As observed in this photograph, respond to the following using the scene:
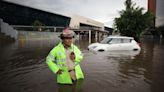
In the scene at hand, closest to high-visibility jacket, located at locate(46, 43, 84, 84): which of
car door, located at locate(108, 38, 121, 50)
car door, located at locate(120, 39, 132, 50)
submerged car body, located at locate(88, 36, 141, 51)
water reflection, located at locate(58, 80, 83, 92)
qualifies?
water reflection, located at locate(58, 80, 83, 92)

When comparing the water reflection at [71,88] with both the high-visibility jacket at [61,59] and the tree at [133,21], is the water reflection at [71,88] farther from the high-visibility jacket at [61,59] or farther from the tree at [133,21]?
the tree at [133,21]

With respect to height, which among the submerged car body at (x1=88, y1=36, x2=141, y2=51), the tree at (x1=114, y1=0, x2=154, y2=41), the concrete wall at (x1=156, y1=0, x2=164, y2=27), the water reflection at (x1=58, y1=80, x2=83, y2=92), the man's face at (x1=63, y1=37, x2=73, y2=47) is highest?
the concrete wall at (x1=156, y1=0, x2=164, y2=27)

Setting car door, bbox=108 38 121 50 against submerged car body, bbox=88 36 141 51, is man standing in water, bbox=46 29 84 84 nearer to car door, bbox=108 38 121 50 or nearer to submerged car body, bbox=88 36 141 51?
submerged car body, bbox=88 36 141 51

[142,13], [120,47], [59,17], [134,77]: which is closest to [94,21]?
[59,17]

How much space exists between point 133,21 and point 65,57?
37.1m

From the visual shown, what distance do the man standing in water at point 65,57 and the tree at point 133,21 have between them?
36.1 meters

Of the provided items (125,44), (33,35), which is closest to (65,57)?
(125,44)

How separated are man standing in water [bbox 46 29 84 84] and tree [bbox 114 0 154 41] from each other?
36121 mm

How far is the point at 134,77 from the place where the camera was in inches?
307

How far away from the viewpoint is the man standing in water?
186 inches

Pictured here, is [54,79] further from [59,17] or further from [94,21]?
[94,21]

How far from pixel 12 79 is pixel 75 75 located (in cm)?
330

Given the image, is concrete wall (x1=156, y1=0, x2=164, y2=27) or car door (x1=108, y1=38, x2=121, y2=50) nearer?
car door (x1=108, y1=38, x2=121, y2=50)

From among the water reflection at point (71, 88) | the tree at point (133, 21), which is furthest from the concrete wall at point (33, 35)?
the water reflection at point (71, 88)
